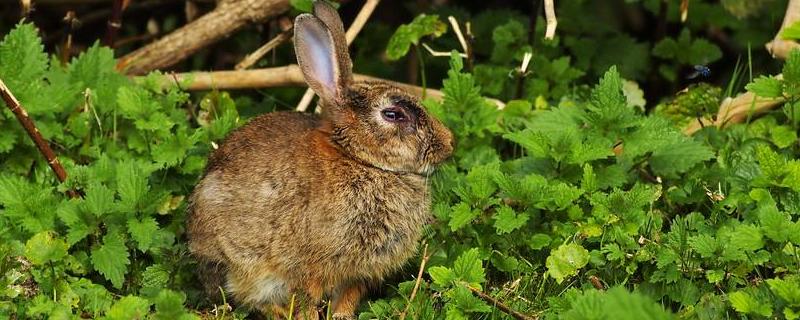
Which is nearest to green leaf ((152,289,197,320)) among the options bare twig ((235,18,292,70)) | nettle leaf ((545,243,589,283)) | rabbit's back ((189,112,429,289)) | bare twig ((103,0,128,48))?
rabbit's back ((189,112,429,289))

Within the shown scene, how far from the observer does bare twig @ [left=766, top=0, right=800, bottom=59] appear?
478cm

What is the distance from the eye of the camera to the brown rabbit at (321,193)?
396 cm

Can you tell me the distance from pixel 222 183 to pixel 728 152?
1855 millimetres

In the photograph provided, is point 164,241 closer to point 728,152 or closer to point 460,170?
point 460,170

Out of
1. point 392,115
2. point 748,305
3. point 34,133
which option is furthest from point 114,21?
point 748,305

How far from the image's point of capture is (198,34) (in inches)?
213

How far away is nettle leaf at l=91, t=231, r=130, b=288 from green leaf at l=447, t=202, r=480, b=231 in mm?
1111

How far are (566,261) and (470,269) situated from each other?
0.32 metres

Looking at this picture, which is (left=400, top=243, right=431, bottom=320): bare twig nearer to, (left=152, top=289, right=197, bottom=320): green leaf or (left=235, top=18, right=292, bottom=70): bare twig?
(left=152, top=289, right=197, bottom=320): green leaf

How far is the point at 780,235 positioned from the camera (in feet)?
11.9

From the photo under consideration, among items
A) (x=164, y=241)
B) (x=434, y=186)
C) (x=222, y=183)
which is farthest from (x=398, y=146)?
(x=164, y=241)

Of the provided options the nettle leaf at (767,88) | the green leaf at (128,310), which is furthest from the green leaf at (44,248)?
the nettle leaf at (767,88)

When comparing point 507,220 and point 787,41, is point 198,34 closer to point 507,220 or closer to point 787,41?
point 507,220

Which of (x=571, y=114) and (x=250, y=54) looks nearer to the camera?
(x=571, y=114)
